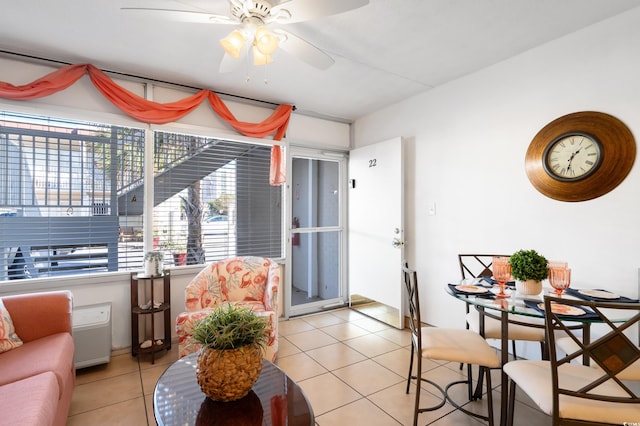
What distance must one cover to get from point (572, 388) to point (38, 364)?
2661 millimetres

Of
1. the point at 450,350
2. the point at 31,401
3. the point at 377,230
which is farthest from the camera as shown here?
the point at 377,230

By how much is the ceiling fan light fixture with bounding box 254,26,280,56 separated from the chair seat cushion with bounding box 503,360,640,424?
217 centimetres

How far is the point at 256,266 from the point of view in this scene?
3061 mm

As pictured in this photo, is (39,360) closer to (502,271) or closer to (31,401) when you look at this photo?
(31,401)

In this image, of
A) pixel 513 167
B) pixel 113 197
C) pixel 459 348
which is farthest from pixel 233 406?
pixel 513 167

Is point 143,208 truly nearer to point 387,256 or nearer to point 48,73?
point 48,73

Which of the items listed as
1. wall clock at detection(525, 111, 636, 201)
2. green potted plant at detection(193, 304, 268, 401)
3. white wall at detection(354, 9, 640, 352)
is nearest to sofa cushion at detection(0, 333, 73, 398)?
green potted plant at detection(193, 304, 268, 401)

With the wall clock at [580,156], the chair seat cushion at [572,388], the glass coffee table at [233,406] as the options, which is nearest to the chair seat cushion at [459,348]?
the chair seat cushion at [572,388]

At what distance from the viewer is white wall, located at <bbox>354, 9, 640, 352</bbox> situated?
2115 mm

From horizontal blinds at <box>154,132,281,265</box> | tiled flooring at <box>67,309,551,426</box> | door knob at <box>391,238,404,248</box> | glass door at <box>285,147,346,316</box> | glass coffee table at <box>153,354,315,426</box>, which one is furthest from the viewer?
glass door at <box>285,147,346,316</box>

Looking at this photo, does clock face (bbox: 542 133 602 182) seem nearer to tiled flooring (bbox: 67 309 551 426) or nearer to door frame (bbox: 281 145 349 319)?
tiled flooring (bbox: 67 309 551 426)

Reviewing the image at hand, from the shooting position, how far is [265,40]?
1.74 meters

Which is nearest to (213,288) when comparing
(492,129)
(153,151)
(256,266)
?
(256,266)

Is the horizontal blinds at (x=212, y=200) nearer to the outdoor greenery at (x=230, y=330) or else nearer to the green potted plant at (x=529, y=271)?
the outdoor greenery at (x=230, y=330)
